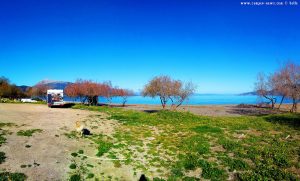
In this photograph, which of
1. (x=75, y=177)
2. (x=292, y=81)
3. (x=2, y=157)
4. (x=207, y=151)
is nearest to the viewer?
(x=75, y=177)

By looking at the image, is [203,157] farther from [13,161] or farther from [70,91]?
[70,91]

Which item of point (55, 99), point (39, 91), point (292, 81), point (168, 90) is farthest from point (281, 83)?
point (39, 91)

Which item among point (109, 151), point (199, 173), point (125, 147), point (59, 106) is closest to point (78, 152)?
point (109, 151)

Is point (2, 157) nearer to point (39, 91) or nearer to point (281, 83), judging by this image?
point (281, 83)

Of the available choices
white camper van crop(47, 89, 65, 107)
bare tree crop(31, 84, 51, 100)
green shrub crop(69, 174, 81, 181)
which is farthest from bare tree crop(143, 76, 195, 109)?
bare tree crop(31, 84, 51, 100)

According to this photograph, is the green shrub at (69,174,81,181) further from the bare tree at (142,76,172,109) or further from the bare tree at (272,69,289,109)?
the bare tree at (272,69,289,109)

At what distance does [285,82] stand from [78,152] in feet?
156

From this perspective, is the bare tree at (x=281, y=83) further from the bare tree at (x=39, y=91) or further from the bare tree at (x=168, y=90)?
the bare tree at (x=39, y=91)

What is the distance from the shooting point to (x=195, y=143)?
21375 millimetres

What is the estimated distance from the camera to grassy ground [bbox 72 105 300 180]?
15742 mm

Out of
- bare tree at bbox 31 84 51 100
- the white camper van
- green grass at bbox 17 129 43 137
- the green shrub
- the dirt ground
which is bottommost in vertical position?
the green shrub

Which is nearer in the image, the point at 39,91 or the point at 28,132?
the point at 28,132

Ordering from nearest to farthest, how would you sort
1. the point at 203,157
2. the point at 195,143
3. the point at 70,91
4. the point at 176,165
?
the point at 176,165, the point at 203,157, the point at 195,143, the point at 70,91

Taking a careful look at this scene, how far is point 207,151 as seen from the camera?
19219 millimetres
